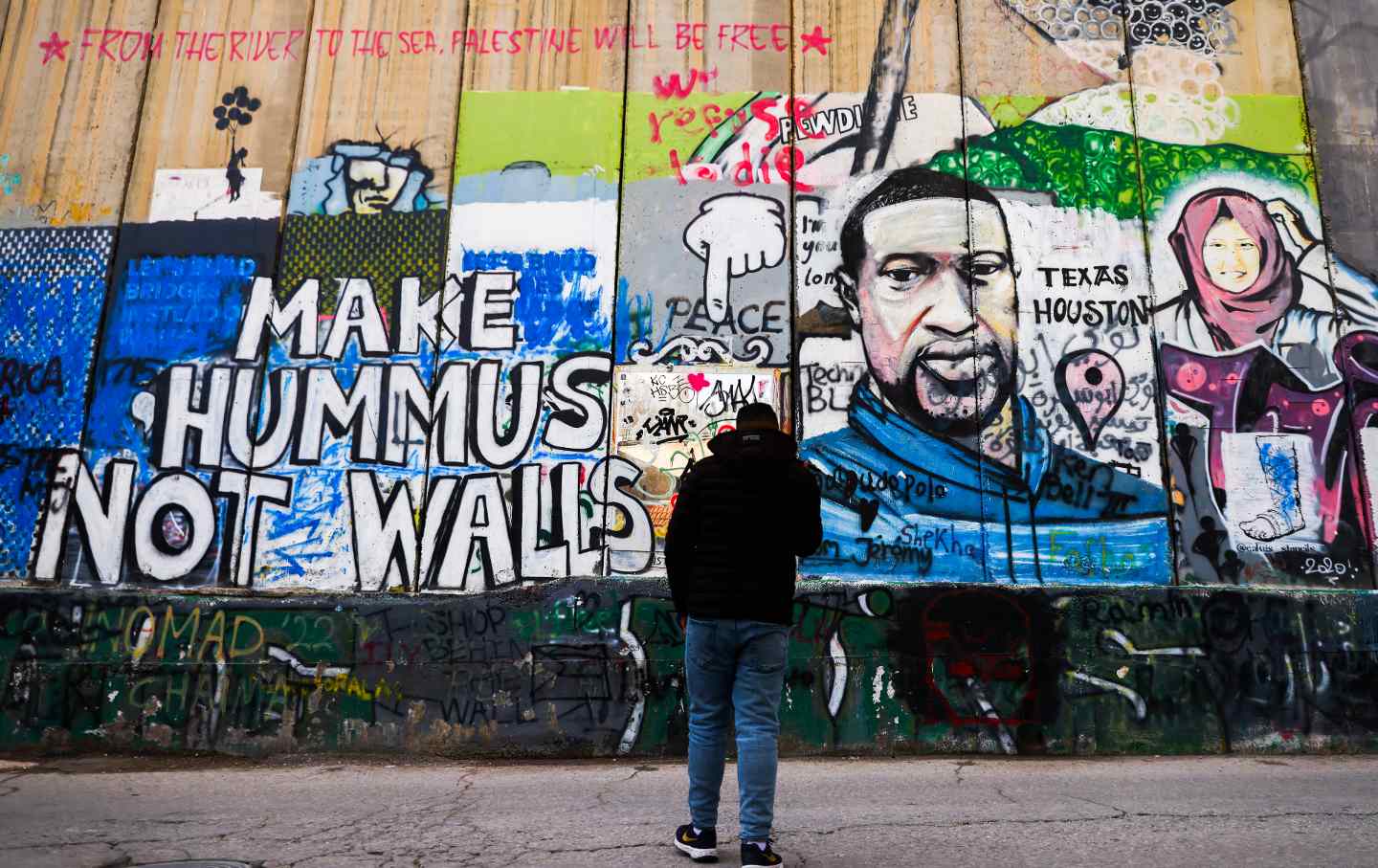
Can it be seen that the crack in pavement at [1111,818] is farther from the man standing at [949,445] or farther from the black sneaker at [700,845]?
the man standing at [949,445]

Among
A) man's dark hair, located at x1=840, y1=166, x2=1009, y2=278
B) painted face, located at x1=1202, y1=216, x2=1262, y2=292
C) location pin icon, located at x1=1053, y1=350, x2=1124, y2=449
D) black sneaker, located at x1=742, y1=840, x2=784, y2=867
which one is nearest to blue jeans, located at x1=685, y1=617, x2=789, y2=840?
black sneaker, located at x1=742, y1=840, x2=784, y2=867

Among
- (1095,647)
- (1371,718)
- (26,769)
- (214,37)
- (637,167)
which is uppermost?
(214,37)

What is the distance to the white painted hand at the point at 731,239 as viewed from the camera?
7391 millimetres

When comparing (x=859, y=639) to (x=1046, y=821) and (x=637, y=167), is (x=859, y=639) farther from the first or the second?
(x=637, y=167)

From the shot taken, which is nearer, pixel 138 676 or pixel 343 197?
pixel 138 676

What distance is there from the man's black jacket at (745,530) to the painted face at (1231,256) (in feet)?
17.9

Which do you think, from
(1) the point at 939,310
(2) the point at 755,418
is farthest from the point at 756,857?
(1) the point at 939,310

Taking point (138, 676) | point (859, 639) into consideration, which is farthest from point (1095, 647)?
point (138, 676)

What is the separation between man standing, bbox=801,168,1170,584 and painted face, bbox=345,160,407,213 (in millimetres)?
3643

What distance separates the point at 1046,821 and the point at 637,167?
555 centimetres

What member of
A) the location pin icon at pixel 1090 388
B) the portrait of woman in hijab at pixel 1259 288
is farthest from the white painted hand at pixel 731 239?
the portrait of woman in hijab at pixel 1259 288

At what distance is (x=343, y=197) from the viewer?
7602mm

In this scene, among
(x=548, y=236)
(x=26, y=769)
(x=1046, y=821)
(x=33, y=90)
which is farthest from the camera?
(x=33, y=90)

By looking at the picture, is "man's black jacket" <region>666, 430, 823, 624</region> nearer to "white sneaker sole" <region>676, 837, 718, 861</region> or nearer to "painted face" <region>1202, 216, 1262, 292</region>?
"white sneaker sole" <region>676, 837, 718, 861</region>
